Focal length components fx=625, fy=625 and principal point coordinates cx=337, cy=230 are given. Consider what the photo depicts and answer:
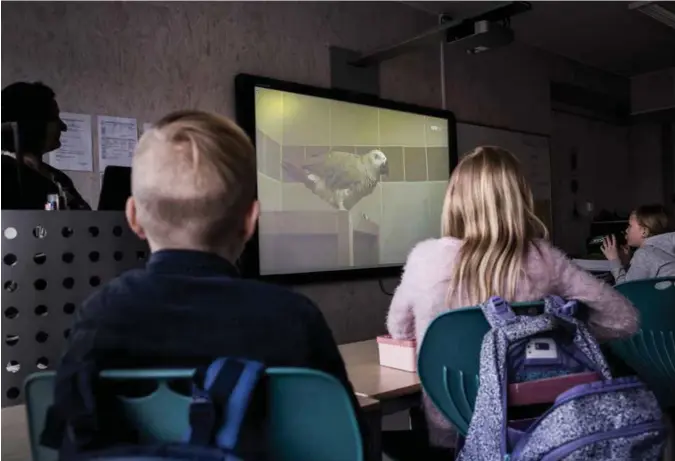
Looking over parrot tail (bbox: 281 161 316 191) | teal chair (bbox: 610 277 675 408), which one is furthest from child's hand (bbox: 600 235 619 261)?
parrot tail (bbox: 281 161 316 191)

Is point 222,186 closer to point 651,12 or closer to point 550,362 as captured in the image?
point 550,362

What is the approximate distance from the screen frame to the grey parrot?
28 centimetres

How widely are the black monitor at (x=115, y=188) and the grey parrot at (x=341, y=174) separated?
1.52 meters

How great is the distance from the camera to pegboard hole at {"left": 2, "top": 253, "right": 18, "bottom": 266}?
1.06 m

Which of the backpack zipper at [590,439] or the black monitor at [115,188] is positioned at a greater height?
the black monitor at [115,188]

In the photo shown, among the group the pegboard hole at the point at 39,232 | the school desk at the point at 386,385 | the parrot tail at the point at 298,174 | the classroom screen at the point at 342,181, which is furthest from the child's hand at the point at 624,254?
the pegboard hole at the point at 39,232

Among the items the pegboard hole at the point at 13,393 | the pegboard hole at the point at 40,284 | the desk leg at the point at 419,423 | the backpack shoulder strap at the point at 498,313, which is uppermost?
the pegboard hole at the point at 40,284

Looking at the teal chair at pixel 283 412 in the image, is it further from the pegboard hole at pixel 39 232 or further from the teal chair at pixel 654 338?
the teal chair at pixel 654 338

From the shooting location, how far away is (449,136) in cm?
377

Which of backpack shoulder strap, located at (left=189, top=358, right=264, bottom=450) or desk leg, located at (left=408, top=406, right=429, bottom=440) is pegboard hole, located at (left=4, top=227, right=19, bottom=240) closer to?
backpack shoulder strap, located at (left=189, top=358, right=264, bottom=450)

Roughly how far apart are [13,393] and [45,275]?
0.22 meters

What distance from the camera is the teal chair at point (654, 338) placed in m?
1.82

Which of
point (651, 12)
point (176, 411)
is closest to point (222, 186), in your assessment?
point (176, 411)

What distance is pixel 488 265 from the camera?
4.48 ft
